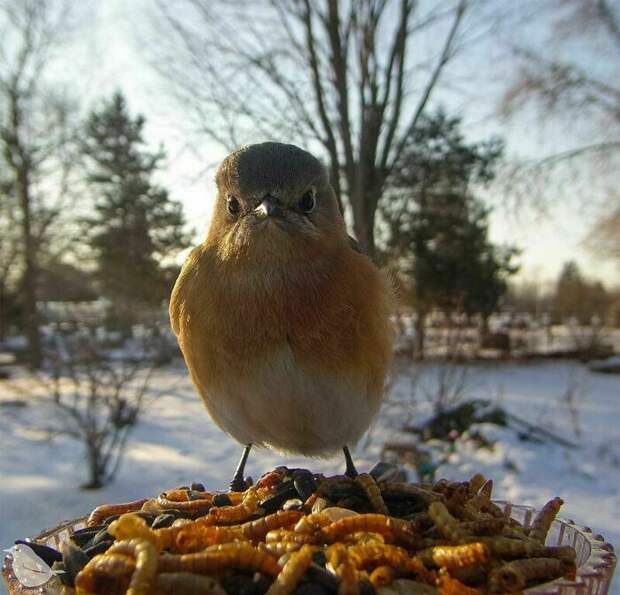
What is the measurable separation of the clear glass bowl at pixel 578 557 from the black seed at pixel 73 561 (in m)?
0.03

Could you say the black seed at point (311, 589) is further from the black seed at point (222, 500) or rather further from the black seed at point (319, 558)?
the black seed at point (222, 500)

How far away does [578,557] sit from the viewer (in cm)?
148

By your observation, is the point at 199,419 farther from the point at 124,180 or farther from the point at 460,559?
the point at 460,559

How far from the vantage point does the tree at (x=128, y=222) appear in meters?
7.96

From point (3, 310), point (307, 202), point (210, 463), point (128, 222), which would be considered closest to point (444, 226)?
point (128, 222)

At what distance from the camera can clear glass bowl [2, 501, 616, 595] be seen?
48.2 inches

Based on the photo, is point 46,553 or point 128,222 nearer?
point 46,553

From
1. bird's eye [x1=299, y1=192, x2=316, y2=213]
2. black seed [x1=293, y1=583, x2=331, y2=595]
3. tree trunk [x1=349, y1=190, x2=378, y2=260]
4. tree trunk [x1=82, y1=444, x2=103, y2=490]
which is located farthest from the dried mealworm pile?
tree trunk [x1=82, y1=444, x2=103, y2=490]

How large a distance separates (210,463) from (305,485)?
684cm

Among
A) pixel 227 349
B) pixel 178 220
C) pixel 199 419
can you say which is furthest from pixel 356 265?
pixel 199 419

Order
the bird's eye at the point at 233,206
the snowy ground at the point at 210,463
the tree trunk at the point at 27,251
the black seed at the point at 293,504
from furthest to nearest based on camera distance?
1. the tree trunk at the point at 27,251
2. the snowy ground at the point at 210,463
3. the bird's eye at the point at 233,206
4. the black seed at the point at 293,504

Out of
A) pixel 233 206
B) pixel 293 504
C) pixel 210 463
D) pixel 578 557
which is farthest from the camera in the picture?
pixel 210 463

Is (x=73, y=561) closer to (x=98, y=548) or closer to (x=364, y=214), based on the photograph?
(x=98, y=548)

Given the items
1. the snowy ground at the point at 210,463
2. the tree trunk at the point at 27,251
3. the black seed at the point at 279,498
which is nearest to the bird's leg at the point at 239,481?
the black seed at the point at 279,498
